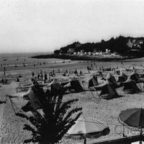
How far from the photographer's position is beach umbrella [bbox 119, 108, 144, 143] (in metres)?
6.74

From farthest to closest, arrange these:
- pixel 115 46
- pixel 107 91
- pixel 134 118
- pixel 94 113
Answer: pixel 115 46
pixel 107 91
pixel 94 113
pixel 134 118

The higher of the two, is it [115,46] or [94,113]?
[115,46]

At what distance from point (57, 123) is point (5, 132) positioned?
6.07 meters

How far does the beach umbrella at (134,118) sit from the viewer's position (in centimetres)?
674

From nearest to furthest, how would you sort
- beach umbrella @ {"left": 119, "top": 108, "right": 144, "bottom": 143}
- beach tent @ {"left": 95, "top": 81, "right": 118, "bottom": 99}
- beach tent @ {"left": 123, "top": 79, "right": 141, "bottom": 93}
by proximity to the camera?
1. beach umbrella @ {"left": 119, "top": 108, "right": 144, "bottom": 143}
2. beach tent @ {"left": 95, "top": 81, "right": 118, "bottom": 99}
3. beach tent @ {"left": 123, "top": 79, "right": 141, "bottom": 93}

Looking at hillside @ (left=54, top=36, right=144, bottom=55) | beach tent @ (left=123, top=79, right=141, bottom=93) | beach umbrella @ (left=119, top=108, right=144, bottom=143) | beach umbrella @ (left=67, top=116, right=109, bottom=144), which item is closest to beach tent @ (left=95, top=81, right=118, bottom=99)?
beach tent @ (left=123, top=79, right=141, bottom=93)

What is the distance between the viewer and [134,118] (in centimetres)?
698

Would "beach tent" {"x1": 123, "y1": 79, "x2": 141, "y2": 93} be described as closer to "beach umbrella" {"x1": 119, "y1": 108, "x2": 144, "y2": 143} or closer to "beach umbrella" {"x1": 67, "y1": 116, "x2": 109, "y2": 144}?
"beach umbrella" {"x1": 67, "y1": 116, "x2": 109, "y2": 144}

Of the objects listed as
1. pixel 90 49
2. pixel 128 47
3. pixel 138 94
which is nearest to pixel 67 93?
pixel 138 94

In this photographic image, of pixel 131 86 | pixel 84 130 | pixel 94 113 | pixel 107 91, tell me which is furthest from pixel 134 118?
pixel 131 86

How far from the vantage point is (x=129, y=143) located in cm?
717

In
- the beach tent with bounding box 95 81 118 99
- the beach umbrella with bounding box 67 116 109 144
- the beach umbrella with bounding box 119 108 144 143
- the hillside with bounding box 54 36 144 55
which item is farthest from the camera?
the hillside with bounding box 54 36 144 55

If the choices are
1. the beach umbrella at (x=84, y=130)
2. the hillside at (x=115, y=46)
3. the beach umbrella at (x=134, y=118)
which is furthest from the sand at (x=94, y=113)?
the hillside at (x=115, y=46)

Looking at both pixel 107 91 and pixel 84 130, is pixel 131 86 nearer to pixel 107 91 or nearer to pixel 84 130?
pixel 107 91
